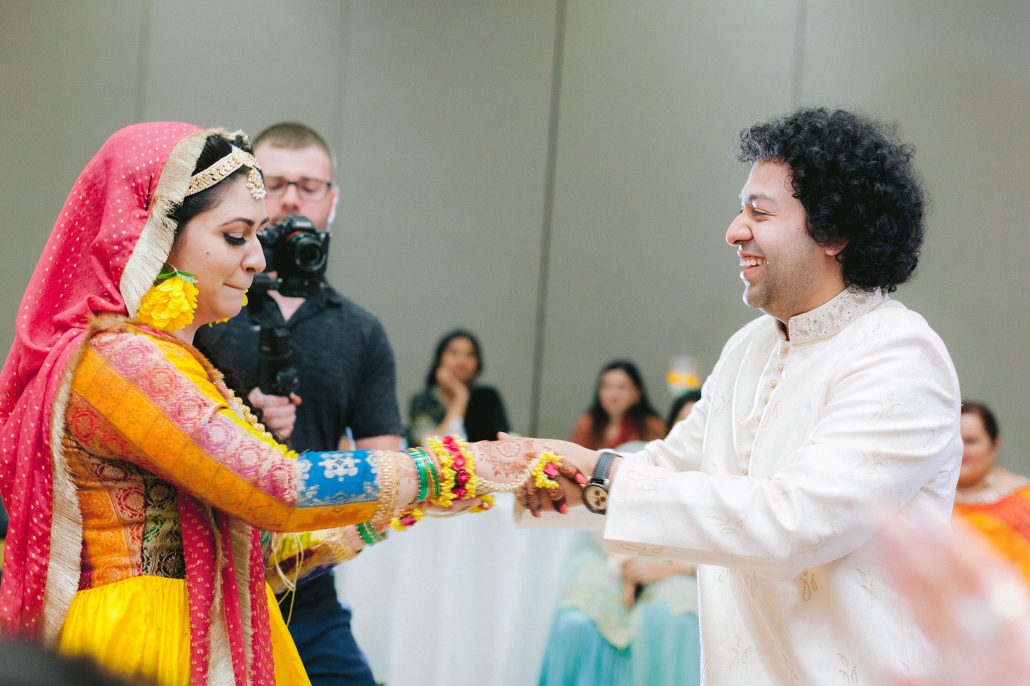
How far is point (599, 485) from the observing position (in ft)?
6.16

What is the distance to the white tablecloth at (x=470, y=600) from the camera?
3617 millimetres

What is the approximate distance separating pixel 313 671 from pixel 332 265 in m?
4.43

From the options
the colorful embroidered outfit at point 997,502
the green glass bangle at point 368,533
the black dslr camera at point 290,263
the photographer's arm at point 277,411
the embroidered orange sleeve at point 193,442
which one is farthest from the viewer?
the colorful embroidered outfit at point 997,502

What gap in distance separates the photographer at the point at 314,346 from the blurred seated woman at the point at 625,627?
1081mm

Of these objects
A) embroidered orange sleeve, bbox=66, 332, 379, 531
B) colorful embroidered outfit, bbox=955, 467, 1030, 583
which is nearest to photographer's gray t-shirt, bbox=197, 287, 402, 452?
embroidered orange sleeve, bbox=66, 332, 379, 531

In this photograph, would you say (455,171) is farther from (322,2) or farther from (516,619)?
(516,619)

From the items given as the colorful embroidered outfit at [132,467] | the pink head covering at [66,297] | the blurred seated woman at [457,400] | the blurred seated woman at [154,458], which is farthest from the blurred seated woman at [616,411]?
the pink head covering at [66,297]

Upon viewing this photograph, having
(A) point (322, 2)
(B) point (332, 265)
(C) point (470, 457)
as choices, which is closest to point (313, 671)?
(C) point (470, 457)

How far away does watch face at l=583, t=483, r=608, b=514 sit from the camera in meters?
1.88

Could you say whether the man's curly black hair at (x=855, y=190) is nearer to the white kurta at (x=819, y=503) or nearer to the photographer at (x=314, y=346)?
the white kurta at (x=819, y=503)

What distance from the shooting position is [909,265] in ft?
6.48

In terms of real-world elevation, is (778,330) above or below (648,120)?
below

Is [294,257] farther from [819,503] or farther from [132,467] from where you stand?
[819,503]

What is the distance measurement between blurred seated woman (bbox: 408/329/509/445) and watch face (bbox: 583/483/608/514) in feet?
11.6
